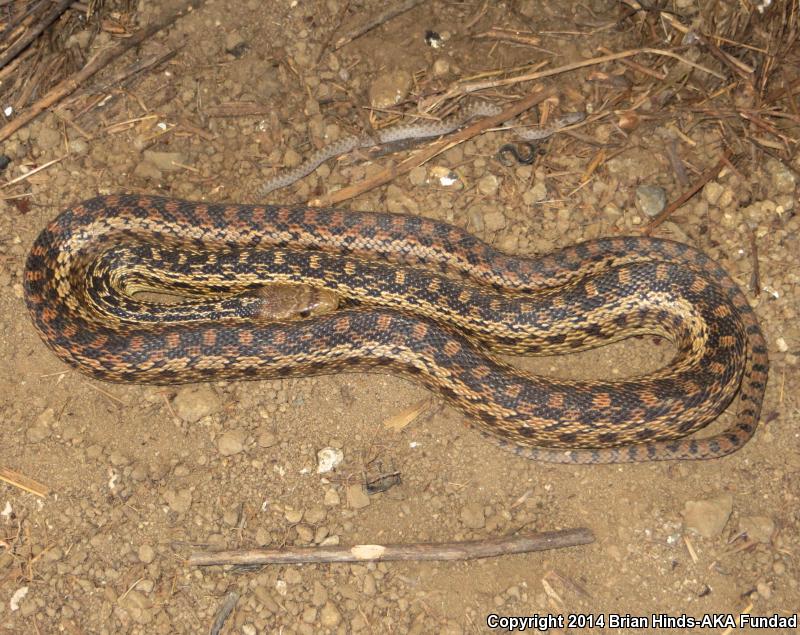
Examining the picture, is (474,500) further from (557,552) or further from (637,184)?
(637,184)

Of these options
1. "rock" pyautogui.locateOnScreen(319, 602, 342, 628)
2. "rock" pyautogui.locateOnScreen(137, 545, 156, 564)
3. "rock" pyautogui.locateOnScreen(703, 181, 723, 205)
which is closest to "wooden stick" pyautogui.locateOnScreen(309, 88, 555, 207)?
"rock" pyautogui.locateOnScreen(703, 181, 723, 205)

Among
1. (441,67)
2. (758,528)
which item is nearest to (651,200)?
(441,67)

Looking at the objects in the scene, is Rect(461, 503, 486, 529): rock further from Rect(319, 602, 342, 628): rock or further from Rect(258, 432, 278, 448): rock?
Rect(258, 432, 278, 448): rock

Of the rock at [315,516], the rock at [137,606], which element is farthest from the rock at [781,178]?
the rock at [137,606]

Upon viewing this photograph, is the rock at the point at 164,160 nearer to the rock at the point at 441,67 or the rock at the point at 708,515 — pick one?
the rock at the point at 441,67

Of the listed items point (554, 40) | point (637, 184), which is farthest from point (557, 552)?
point (554, 40)

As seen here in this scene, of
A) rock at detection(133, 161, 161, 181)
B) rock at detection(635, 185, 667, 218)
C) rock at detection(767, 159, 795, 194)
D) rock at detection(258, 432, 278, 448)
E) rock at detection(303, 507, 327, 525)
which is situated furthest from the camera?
rock at detection(133, 161, 161, 181)
